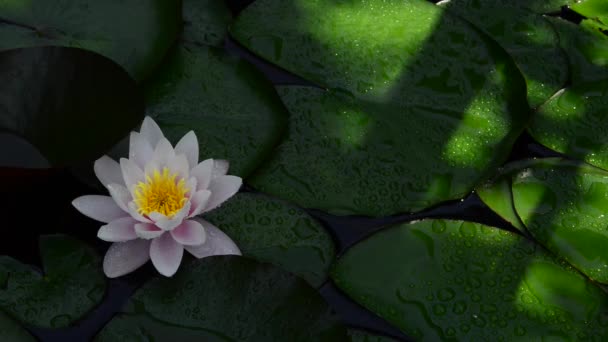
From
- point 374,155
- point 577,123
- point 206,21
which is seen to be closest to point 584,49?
point 577,123

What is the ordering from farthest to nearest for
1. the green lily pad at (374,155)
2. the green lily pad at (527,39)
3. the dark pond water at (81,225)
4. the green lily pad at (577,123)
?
the green lily pad at (527,39) < the green lily pad at (577,123) < the green lily pad at (374,155) < the dark pond water at (81,225)

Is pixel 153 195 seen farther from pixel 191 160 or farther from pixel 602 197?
pixel 602 197

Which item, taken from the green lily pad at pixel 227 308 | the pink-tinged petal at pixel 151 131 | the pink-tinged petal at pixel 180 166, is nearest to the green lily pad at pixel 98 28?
the pink-tinged petal at pixel 151 131

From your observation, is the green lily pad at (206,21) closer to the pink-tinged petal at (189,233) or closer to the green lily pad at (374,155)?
the green lily pad at (374,155)

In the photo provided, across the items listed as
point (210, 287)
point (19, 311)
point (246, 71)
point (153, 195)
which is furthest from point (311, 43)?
point (19, 311)

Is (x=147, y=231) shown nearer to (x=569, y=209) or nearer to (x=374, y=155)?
(x=374, y=155)
